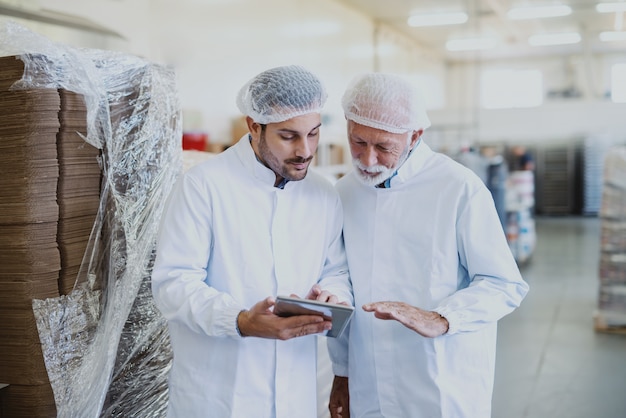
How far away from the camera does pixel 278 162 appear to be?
73.9 inches

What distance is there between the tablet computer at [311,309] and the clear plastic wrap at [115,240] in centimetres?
85

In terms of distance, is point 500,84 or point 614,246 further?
point 500,84

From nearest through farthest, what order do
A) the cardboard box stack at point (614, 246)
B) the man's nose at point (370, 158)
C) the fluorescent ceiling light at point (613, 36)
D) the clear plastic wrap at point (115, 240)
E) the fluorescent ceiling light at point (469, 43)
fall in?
the man's nose at point (370, 158)
the clear plastic wrap at point (115, 240)
the cardboard box stack at point (614, 246)
the fluorescent ceiling light at point (469, 43)
the fluorescent ceiling light at point (613, 36)

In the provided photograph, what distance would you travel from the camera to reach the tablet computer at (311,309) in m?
1.58

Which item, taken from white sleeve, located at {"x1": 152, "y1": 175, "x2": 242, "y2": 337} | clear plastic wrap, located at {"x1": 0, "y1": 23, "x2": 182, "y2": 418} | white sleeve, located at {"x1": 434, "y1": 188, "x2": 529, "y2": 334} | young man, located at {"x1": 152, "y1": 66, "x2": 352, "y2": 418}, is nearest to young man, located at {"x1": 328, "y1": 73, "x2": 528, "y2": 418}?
white sleeve, located at {"x1": 434, "y1": 188, "x2": 529, "y2": 334}

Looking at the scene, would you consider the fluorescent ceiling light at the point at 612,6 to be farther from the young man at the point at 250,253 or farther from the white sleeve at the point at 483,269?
the young man at the point at 250,253

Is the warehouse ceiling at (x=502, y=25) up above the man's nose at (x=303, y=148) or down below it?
above

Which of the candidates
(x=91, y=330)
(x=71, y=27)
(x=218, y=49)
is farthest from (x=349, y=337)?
(x=218, y=49)

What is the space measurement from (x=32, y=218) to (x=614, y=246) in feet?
18.7

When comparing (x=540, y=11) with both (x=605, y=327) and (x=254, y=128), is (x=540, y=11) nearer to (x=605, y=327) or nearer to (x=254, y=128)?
(x=605, y=327)

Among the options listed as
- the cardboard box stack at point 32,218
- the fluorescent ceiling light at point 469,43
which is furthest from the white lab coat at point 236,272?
the fluorescent ceiling light at point 469,43

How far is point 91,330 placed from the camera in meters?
2.21

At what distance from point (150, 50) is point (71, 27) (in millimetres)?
1275

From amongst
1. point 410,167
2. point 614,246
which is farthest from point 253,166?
point 614,246
